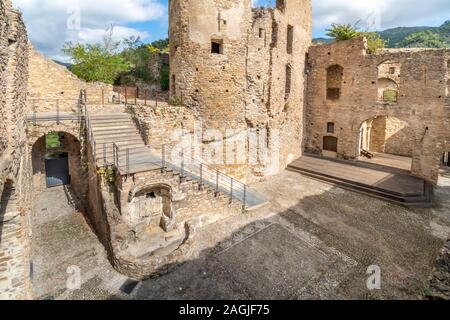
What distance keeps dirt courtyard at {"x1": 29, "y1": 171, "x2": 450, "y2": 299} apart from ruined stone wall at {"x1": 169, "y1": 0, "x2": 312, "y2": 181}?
4.22 meters

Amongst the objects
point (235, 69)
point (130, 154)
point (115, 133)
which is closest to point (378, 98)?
point (235, 69)

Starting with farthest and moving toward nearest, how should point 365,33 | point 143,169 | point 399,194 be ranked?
point 365,33 < point 399,194 < point 143,169

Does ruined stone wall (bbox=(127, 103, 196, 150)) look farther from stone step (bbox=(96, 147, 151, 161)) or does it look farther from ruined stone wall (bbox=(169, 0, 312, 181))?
stone step (bbox=(96, 147, 151, 161))

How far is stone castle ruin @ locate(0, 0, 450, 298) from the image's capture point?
789cm

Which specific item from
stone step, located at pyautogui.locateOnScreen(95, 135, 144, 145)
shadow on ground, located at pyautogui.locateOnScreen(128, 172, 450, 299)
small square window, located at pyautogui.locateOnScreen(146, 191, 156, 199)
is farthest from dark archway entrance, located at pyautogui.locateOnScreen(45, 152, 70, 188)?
shadow on ground, located at pyautogui.locateOnScreen(128, 172, 450, 299)

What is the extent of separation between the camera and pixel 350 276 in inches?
275

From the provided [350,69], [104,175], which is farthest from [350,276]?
[350,69]

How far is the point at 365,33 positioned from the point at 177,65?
47.6ft

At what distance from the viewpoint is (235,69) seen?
12.7 m

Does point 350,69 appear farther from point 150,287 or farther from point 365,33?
point 150,287

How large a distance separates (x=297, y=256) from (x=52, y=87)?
1410 centimetres

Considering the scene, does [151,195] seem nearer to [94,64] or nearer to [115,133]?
[115,133]

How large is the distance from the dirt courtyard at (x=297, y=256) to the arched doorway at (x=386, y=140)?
755cm

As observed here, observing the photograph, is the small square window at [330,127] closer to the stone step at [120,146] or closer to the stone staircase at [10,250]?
the stone step at [120,146]
